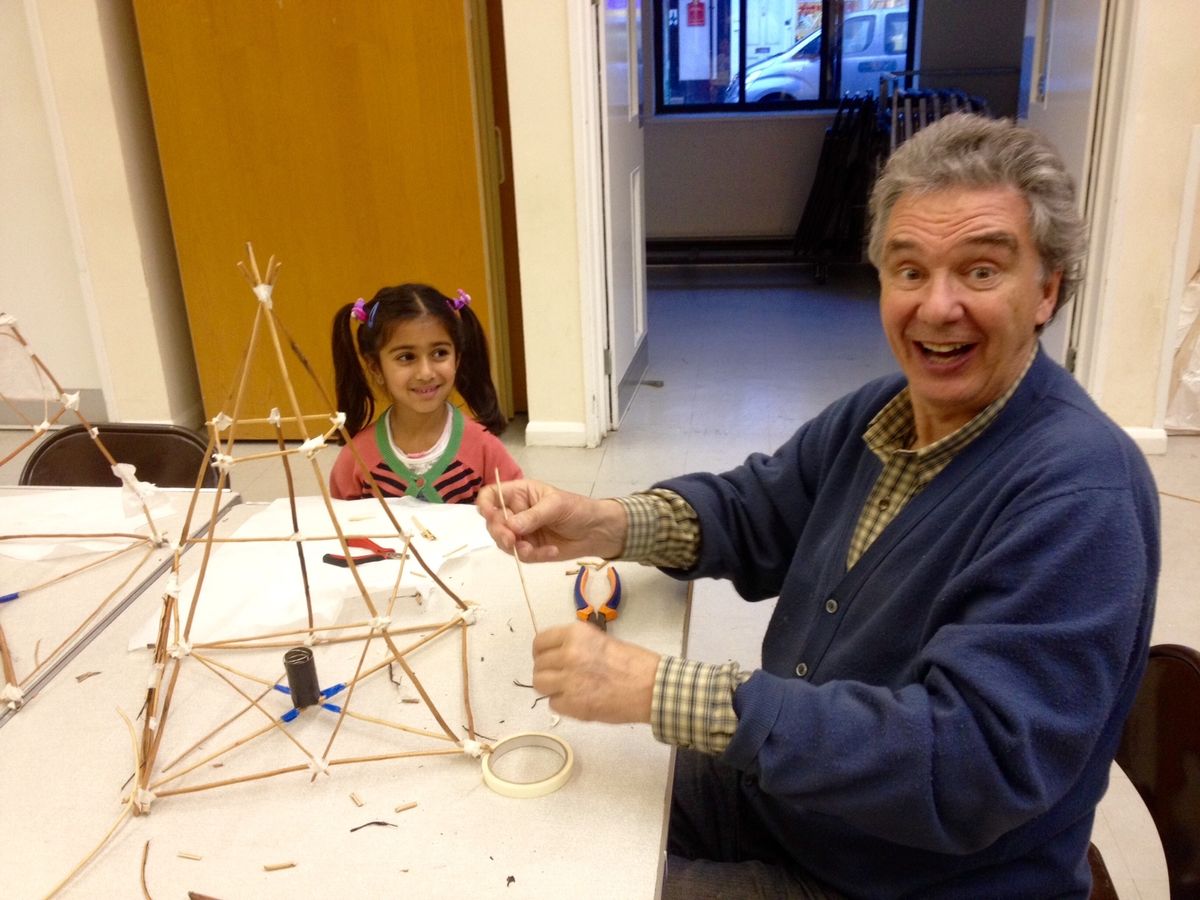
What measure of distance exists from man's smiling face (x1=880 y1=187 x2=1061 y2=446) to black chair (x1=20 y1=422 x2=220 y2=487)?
1434 mm

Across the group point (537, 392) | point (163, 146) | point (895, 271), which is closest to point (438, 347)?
point (895, 271)

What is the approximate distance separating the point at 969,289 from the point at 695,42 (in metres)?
6.12

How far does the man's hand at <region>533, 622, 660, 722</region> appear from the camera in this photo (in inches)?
39.4

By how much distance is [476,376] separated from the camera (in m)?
2.16

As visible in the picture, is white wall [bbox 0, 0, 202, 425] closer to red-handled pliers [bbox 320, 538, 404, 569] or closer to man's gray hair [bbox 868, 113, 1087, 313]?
red-handled pliers [bbox 320, 538, 404, 569]

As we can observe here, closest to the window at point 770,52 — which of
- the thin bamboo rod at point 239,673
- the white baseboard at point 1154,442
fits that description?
the white baseboard at point 1154,442

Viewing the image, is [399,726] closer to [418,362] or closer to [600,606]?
[600,606]

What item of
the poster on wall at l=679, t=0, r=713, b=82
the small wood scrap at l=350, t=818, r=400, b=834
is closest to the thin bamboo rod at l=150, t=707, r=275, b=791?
the small wood scrap at l=350, t=818, r=400, b=834

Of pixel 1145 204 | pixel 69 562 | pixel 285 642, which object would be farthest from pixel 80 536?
pixel 1145 204

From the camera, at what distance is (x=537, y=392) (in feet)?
12.0

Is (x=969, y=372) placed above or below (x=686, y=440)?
above

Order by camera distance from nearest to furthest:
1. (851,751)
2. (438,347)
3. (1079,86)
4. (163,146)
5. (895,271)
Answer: (851,751), (895,271), (438,347), (1079,86), (163,146)

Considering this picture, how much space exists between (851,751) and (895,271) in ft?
1.81

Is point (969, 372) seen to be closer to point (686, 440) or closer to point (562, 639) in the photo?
point (562, 639)
